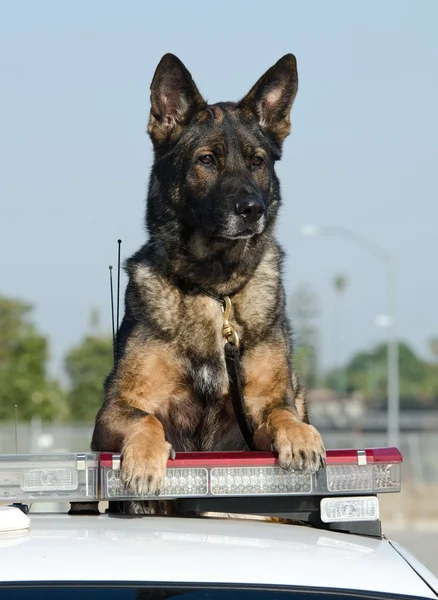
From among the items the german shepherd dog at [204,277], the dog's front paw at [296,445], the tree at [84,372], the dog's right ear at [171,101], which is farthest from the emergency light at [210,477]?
the tree at [84,372]

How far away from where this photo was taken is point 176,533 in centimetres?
325

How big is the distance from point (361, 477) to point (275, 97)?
274cm

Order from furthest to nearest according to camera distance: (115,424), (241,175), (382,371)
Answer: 1. (382,371)
2. (241,175)
3. (115,424)

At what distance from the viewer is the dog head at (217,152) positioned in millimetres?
5559

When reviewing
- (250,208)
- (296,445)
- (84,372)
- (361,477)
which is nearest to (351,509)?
(361,477)

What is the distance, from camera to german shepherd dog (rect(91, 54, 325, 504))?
5.46 meters

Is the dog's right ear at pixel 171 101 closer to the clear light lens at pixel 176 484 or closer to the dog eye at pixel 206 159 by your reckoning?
the dog eye at pixel 206 159

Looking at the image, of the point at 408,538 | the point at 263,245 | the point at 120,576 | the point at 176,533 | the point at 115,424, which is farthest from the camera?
the point at 408,538

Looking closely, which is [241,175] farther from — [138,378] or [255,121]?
[138,378]

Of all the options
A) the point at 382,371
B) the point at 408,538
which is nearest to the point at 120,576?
the point at 408,538

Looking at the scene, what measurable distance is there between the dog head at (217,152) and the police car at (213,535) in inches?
69.7

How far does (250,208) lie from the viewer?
17.9 ft

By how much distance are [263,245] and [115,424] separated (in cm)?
139

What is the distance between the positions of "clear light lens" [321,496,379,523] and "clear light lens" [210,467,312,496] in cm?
10
